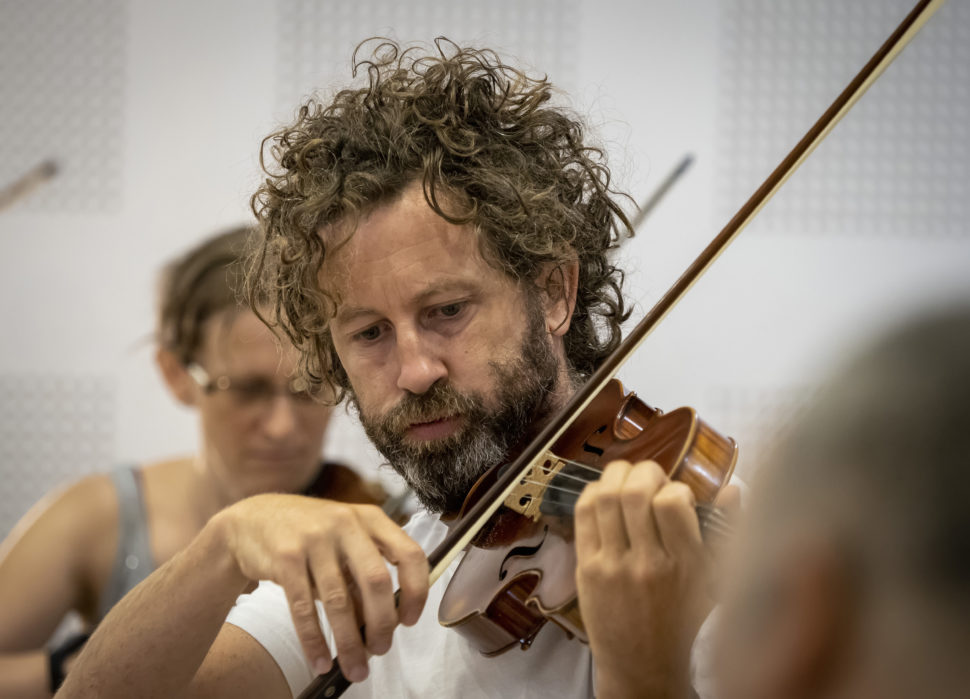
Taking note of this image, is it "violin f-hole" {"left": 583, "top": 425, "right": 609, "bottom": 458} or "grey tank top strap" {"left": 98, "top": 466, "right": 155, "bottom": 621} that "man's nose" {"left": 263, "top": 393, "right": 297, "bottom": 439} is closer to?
"grey tank top strap" {"left": 98, "top": 466, "right": 155, "bottom": 621}

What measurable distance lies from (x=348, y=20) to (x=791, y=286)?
4.02ft

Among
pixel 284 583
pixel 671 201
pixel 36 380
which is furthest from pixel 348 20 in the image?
pixel 284 583

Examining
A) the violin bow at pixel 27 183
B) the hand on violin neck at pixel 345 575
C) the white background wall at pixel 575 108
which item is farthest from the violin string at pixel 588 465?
the violin bow at pixel 27 183

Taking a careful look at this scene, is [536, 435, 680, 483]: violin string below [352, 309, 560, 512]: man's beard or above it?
above

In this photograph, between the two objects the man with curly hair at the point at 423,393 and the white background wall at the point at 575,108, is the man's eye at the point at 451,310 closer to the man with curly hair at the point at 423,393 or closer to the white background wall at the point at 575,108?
the man with curly hair at the point at 423,393

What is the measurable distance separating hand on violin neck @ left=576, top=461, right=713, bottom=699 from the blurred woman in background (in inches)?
49.4

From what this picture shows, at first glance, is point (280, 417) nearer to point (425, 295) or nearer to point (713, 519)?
point (425, 295)

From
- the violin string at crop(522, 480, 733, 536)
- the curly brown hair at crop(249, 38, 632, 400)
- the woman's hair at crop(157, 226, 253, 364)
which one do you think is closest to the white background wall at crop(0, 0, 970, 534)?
the woman's hair at crop(157, 226, 253, 364)

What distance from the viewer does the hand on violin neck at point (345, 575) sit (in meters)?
0.84

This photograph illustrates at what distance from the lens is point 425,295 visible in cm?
116

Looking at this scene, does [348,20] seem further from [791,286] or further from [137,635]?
[137,635]

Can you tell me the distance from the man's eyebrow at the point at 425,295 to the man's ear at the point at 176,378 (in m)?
1.13

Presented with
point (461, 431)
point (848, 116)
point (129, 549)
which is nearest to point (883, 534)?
point (461, 431)

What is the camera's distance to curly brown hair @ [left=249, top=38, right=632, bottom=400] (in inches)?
48.4
